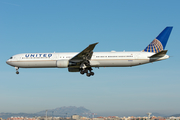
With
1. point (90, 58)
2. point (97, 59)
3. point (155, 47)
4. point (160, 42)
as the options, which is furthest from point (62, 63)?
Answer: point (160, 42)

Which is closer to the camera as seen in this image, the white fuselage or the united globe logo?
the white fuselage

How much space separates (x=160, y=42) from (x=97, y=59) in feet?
35.5

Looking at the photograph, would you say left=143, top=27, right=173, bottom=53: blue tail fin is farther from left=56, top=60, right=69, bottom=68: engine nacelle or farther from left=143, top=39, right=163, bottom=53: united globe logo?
left=56, top=60, right=69, bottom=68: engine nacelle

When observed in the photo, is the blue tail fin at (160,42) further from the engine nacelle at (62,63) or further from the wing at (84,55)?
the engine nacelle at (62,63)

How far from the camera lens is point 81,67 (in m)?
36.3

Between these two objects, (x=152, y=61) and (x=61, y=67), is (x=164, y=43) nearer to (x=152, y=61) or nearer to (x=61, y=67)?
(x=152, y=61)

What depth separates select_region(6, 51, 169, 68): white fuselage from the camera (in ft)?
114

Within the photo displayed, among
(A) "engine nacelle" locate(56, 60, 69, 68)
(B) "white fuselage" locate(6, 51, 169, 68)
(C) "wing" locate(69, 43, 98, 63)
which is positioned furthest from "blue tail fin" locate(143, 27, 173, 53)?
(A) "engine nacelle" locate(56, 60, 69, 68)

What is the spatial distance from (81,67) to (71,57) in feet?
7.71

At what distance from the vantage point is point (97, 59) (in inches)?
1388

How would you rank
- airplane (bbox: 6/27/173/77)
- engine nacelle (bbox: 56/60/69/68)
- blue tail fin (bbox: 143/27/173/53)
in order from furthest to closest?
blue tail fin (bbox: 143/27/173/53) → engine nacelle (bbox: 56/60/69/68) → airplane (bbox: 6/27/173/77)

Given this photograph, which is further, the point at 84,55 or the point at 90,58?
the point at 90,58

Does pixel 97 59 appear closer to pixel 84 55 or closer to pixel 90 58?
pixel 90 58

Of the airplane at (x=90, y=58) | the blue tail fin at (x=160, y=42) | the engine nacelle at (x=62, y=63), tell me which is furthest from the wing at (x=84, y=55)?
the blue tail fin at (x=160, y=42)
